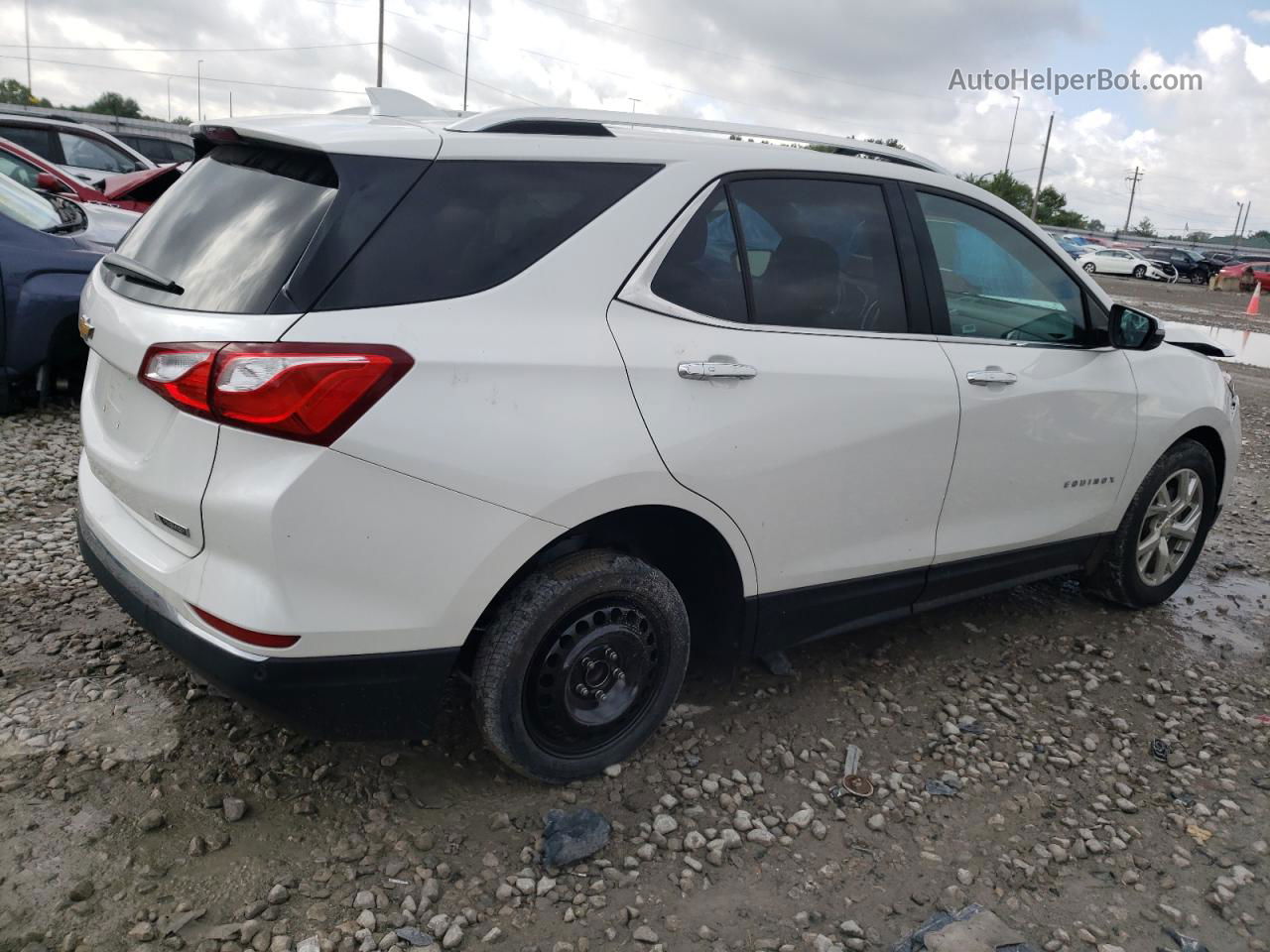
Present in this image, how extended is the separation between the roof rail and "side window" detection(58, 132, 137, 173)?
478 inches

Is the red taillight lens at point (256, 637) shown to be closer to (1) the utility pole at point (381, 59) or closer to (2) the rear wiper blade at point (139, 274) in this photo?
(2) the rear wiper blade at point (139, 274)

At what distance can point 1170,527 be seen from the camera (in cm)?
463

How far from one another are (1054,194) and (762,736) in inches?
3595

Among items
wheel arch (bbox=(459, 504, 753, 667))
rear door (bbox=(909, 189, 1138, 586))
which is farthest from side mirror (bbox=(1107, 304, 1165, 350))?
wheel arch (bbox=(459, 504, 753, 667))

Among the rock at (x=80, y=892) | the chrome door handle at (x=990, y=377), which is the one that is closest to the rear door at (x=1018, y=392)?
the chrome door handle at (x=990, y=377)

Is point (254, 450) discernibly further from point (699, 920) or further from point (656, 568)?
point (699, 920)

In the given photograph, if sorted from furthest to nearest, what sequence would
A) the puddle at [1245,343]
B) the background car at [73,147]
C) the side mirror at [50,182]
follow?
the puddle at [1245,343] < the background car at [73,147] < the side mirror at [50,182]

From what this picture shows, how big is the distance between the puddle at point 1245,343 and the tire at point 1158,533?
10145mm

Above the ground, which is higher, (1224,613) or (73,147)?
(73,147)

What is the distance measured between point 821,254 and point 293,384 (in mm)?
1769

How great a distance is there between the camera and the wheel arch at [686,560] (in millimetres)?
2770

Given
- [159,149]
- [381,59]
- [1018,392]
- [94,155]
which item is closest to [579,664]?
[1018,392]

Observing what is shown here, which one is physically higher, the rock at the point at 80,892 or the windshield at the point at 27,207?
the windshield at the point at 27,207

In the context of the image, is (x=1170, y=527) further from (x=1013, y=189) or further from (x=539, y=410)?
(x=1013, y=189)
